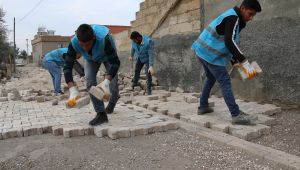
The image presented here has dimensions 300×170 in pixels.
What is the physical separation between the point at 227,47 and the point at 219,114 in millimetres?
1170

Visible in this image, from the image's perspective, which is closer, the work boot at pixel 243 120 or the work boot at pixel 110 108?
the work boot at pixel 243 120

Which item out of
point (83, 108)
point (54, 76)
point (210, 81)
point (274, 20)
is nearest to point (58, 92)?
point (54, 76)

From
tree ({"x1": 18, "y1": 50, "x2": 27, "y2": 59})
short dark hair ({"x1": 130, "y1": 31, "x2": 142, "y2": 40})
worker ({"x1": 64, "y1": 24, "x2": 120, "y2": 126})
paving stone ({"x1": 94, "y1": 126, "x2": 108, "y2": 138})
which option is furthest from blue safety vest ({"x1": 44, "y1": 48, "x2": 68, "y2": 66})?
tree ({"x1": 18, "y1": 50, "x2": 27, "y2": 59})

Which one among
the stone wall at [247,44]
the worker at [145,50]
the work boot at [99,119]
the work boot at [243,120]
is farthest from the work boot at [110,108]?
the stone wall at [247,44]

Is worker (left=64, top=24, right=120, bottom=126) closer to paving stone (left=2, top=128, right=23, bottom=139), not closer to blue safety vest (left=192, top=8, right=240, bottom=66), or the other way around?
paving stone (left=2, top=128, right=23, bottom=139)

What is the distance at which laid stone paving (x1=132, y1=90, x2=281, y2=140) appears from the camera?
388 cm

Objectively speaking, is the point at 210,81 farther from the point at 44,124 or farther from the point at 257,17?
the point at 44,124

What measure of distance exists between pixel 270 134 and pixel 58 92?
19.0 ft

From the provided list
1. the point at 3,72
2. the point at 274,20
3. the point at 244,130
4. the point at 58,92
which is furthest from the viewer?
the point at 3,72

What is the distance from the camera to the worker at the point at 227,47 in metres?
3.91

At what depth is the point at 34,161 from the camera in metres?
3.26

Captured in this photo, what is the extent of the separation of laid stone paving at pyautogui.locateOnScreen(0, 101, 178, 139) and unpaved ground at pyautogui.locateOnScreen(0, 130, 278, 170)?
0.12 m

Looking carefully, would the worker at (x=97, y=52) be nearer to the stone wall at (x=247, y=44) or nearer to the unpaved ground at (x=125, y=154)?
the unpaved ground at (x=125, y=154)

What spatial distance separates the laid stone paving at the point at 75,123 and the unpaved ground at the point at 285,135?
3.82ft
